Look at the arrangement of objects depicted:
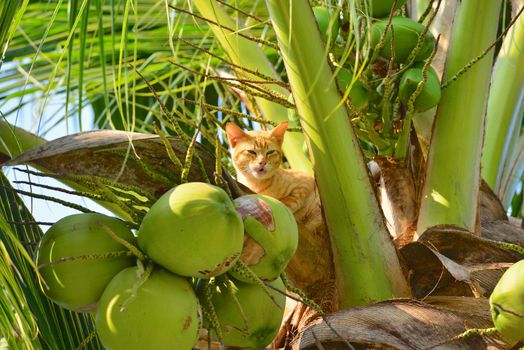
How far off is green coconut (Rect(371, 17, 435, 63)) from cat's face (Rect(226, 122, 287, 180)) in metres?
1.37

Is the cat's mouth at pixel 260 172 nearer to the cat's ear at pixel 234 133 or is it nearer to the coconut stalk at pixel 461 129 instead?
the cat's ear at pixel 234 133

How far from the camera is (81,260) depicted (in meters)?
1.39

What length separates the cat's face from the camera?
11.9ft

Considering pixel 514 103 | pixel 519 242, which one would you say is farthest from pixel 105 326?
pixel 514 103

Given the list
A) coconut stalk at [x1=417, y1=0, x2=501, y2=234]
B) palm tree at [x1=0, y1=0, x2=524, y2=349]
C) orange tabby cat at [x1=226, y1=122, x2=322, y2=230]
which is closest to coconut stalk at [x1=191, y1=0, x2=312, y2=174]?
palm tree at [x1=0, y1=0, x2=524, y2=349]

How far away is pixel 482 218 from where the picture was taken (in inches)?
94.1

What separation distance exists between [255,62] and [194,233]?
1.31 m

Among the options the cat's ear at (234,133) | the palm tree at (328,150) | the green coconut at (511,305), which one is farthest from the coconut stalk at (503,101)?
the green coconut at (511,305)

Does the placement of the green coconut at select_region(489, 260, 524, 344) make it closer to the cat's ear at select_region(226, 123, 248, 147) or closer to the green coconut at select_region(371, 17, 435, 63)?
the green coconut at select_region(371, 17, 435, 63)

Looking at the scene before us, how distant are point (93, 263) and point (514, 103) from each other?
1775 millimetres

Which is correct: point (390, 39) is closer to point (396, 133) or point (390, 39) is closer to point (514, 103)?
point (396, 133)

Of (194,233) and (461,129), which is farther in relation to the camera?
(461,129)

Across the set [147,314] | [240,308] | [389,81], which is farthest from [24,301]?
[389,81]

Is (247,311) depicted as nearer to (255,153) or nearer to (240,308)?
(240,308)
